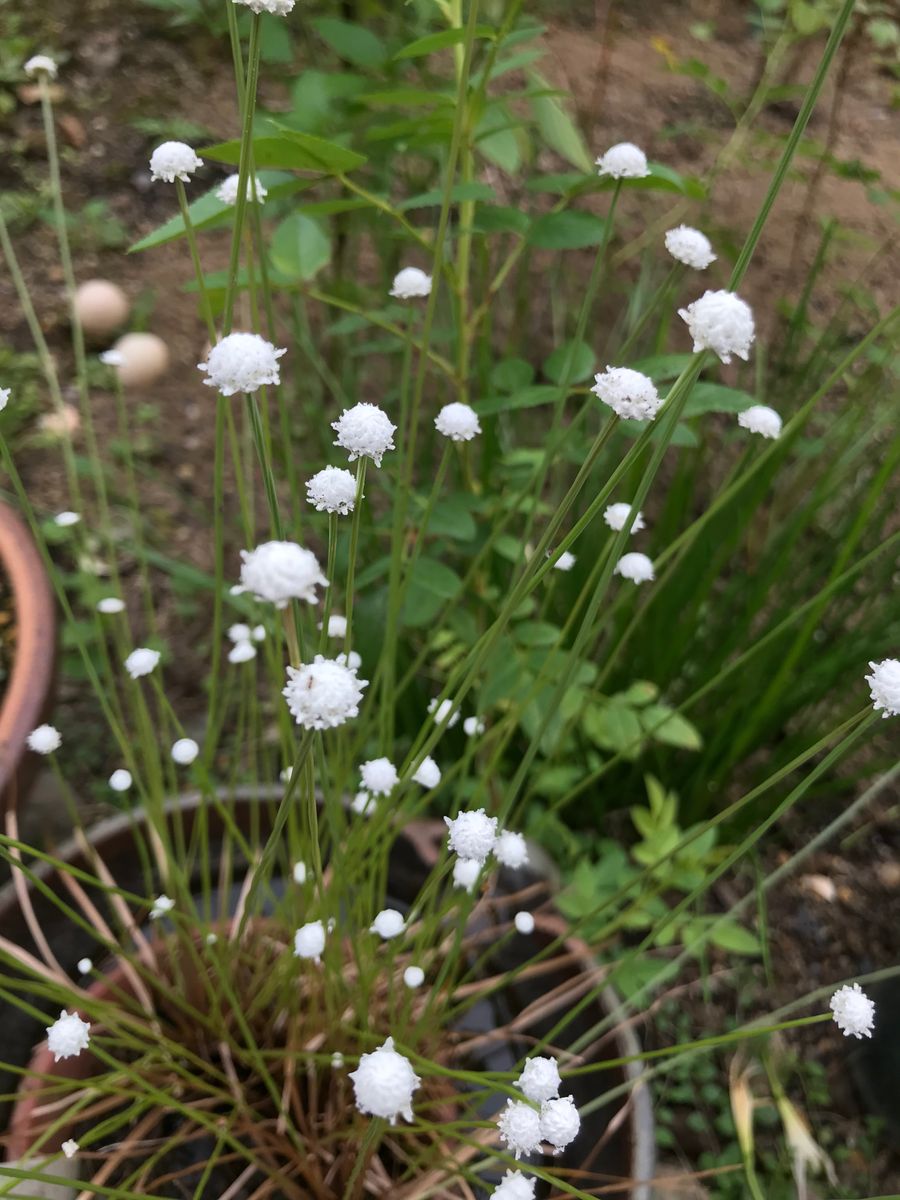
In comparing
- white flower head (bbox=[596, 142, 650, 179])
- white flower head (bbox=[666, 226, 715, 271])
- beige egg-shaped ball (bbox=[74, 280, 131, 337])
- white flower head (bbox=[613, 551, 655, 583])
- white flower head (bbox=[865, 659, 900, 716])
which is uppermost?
beige egg-shaped ball (bbox=[74, 280, 131, 337])

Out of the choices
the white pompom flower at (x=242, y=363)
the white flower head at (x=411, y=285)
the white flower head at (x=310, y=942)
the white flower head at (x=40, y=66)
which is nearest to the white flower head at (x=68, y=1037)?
→ the white flower head at (x=310, y=942)

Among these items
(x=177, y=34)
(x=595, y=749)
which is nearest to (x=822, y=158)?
(x=595, y=749)

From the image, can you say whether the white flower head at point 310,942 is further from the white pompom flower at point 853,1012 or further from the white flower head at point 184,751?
the white pompom flower at point 853,1012

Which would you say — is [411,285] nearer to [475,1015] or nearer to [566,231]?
[566,231]

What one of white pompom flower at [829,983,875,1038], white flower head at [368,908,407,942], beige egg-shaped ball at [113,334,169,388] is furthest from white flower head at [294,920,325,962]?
beige egg-shaped ball at [113,334,169,388]

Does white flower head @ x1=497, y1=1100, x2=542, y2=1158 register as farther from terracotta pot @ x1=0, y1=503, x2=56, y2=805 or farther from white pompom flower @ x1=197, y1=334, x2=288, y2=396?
terracotta pot @ x1=0, y1=503, x2=56, y2=805

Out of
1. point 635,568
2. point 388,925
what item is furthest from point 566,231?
point 388,925
